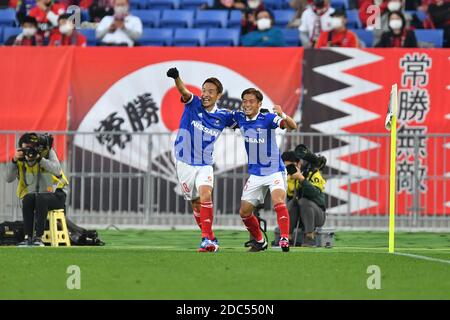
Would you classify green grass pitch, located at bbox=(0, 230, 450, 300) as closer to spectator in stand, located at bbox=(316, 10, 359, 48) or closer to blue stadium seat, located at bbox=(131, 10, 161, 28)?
spectator in stand, located at bbox=(316, 10, 359, 48)

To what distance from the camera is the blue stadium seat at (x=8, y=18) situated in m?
28.0

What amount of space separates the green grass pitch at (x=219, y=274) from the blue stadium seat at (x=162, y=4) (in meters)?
11.2

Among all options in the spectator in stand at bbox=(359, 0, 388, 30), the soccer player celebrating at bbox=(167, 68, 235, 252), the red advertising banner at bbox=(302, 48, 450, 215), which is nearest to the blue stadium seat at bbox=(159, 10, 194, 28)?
the spectator in stand at bbox=(359, 0, 388, 30)

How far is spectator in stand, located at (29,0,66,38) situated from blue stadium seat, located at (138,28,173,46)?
Result: 172cm

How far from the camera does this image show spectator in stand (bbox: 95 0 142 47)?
26.1m

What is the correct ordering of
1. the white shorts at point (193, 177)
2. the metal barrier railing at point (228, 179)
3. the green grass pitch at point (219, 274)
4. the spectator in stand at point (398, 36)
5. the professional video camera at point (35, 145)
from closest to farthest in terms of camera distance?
the green grass pitch at point (219, 274) < the white shorts at point (193, 177) < the professional video camera at point (35, 145) < the metal barrier railing at point (228, 179) < the spectator in stand at point (398, 36)

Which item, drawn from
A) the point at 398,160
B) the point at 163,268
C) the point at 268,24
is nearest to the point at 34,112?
the point at 268,24

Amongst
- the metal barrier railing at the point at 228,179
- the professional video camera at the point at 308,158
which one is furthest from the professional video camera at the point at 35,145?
the metal barrier railing at the point at 228,179

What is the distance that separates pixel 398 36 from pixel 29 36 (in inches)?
279

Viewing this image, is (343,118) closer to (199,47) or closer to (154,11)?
(199,47)

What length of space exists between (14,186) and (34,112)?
151cm

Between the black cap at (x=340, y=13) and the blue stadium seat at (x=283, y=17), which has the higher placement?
the blue stadium seat at (x=283, y=17)

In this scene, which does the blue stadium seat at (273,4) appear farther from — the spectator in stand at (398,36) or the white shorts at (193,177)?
the white shorts at (193,177)

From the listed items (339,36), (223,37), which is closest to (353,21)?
(339,36)
